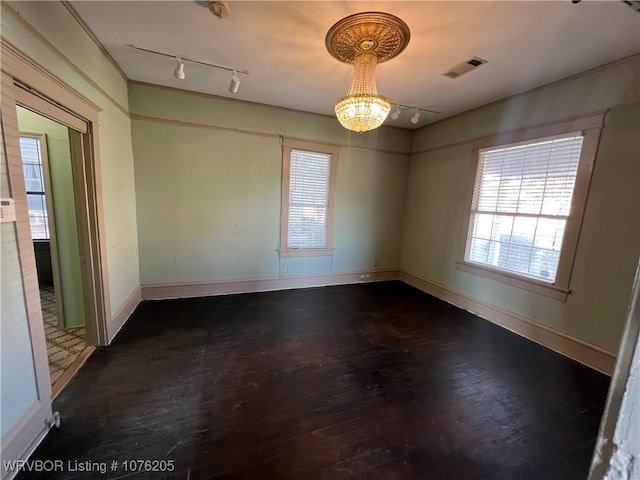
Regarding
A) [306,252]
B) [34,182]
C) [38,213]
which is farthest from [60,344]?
[306,252]

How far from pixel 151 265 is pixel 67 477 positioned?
264 cm

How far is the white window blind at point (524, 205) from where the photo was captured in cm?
285

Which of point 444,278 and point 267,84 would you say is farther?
point 444,278

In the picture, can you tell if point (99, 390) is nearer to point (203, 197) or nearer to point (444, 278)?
point (203, 197)

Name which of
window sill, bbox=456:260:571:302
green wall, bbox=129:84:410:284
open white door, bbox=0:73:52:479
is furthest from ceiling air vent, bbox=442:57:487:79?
open white door, bbox=0:73:52:479

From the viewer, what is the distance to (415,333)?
10.4ft

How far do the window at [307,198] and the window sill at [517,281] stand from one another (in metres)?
2.17

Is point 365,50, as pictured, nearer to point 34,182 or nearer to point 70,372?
point 70,372

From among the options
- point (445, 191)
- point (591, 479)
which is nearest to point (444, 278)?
point (445, 191)

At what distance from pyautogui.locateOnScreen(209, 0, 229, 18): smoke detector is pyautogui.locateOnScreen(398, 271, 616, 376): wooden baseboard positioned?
396 centimetres

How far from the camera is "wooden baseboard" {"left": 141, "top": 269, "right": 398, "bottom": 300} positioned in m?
3.78

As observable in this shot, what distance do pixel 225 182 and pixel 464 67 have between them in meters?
3.18

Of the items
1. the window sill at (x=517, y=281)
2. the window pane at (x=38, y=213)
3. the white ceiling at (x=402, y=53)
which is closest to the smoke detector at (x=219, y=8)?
the white ceiling at (x=402, y=53)

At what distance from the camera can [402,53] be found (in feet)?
7.97
